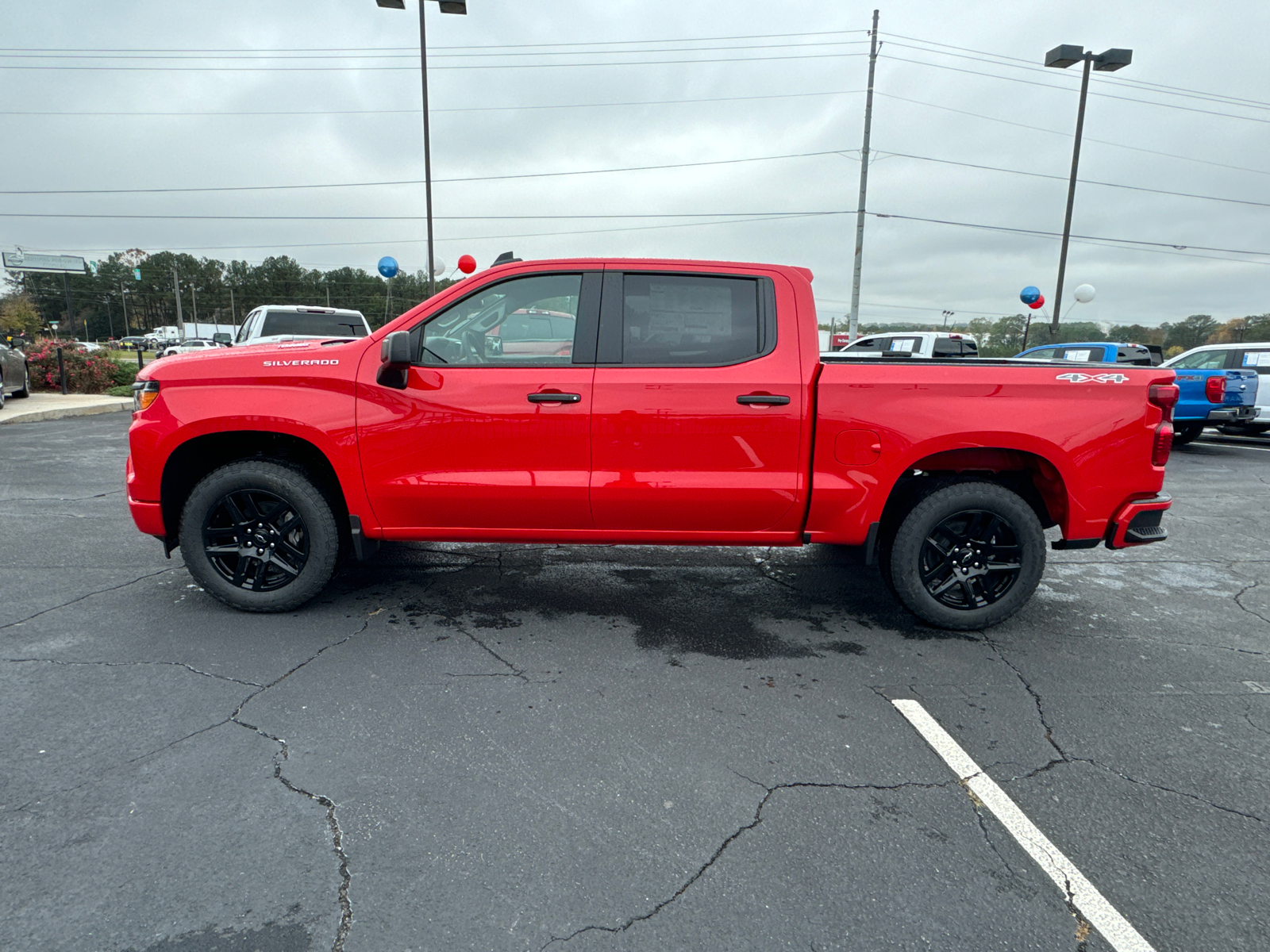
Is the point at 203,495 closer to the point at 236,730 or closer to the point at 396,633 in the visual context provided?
the point at 396,633

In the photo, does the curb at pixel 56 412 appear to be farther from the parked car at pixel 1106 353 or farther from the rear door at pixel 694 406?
the parked car at pixel 1106 353

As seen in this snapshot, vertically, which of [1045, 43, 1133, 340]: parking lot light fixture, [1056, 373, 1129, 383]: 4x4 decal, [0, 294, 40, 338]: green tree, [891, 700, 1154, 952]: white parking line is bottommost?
[891, 700, 1154, 952]: white parking line

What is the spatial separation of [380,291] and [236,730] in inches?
5261

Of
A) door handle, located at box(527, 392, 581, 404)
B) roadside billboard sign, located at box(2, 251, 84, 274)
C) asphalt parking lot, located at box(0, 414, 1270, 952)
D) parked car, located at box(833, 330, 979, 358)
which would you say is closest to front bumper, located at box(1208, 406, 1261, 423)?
parked car, located at box(833, 330, 979, 358)

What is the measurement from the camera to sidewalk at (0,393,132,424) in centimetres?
1218

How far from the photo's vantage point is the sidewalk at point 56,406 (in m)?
12.2

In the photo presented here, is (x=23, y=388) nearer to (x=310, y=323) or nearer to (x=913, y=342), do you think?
(x=310, y=323)

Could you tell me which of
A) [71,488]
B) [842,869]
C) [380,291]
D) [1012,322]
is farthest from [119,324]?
[842,869]

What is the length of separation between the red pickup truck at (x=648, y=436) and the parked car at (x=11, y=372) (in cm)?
1294

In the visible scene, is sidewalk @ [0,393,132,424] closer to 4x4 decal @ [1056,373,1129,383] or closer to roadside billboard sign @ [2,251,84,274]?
roadside billboard sign @ [2,251,84,274]

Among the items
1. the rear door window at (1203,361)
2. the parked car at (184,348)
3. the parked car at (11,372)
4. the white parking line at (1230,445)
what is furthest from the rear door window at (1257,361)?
the parked car at (11,372)

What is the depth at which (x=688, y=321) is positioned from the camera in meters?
3.80

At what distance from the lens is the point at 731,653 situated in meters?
3.62

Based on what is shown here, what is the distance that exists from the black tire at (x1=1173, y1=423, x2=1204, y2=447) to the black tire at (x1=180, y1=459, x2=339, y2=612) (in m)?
13.5
